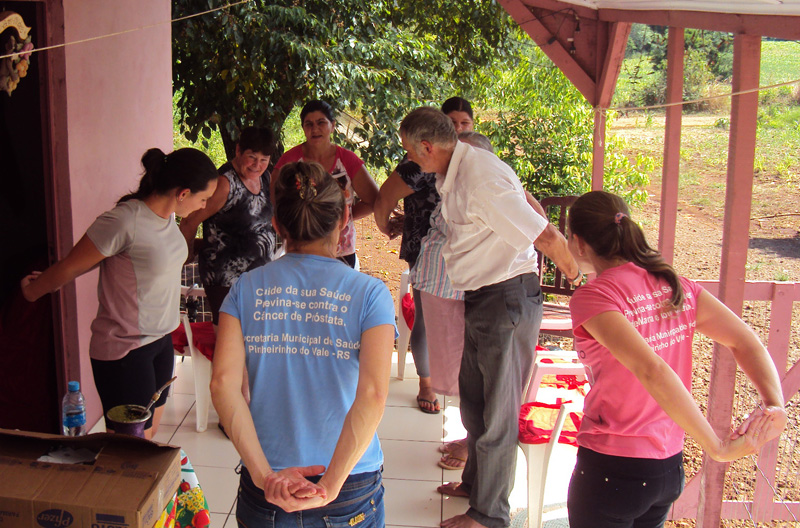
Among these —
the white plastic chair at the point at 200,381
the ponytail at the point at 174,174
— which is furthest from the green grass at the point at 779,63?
the ponytail at the point at 174,174

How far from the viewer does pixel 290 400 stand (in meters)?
1.65

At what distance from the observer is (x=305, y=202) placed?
5.40 feet

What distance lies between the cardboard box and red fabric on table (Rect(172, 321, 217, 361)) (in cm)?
203

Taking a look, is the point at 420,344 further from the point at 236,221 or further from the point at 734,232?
the point at 734,232

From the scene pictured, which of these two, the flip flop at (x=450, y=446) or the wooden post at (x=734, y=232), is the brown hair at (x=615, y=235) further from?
the flip flop at (x=450, y=446)

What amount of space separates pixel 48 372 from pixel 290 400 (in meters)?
2.17

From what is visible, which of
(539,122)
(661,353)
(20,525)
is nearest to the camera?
(20,525)

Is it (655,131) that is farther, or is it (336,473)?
(655,131)

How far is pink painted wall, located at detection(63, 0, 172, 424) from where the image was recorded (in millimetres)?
3309

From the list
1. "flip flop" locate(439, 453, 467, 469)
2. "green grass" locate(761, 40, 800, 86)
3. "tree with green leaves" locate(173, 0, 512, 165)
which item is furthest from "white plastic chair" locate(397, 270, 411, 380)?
"green grass" locate(761, 40, 800, 86)

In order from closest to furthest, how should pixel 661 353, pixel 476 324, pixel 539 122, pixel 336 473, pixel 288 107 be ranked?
pixel 336 473
pixel 661 353
pixel 476 324
pixel 288 107
pixel 539 122

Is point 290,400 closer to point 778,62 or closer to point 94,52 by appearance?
point 94,52

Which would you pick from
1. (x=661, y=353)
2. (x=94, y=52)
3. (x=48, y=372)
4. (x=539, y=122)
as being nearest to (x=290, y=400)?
(x=661, y=353)

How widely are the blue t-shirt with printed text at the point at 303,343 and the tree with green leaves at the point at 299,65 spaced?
396 centimetres
